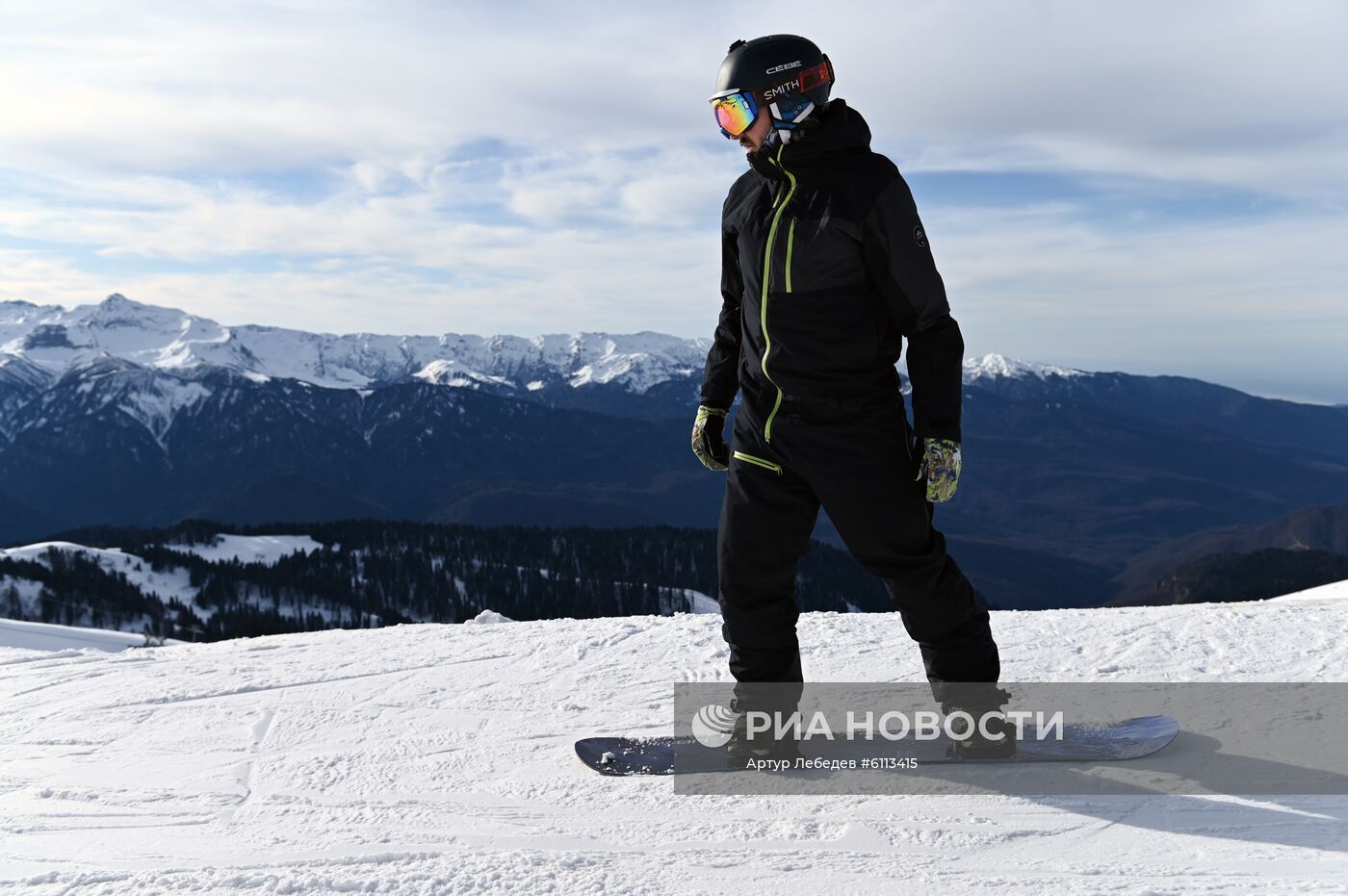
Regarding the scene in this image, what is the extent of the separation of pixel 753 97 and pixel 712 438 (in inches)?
52.3

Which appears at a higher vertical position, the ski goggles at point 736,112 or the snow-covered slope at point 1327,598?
the ski goggles at point 736,112

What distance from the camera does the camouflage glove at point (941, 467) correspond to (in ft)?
9.64

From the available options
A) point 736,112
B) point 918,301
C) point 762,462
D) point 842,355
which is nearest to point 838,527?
point 762,462

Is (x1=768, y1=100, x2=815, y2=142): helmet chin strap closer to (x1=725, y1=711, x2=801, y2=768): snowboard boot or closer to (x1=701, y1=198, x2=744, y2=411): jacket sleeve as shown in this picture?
(x1=701, y1=198, x2=744, y2=411): jacket sleeve

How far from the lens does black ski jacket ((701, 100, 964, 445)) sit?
2926 millimetres

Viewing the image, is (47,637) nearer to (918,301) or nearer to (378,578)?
(918,301)

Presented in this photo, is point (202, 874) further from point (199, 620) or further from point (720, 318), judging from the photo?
point (199, 620)

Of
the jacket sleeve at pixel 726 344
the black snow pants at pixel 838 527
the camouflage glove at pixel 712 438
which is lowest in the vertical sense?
the black snow pants at pixel 838 527

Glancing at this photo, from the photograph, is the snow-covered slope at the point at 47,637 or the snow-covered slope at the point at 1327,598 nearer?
the snow-covered slope at the point at 1327,598

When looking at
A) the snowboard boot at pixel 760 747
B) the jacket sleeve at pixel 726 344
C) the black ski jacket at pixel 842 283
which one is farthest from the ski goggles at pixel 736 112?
the snowboard boot at pixel 760 747

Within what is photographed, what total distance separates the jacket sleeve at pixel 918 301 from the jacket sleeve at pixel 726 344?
635mm

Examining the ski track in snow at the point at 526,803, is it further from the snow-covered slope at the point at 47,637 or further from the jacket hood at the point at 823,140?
the snow-covered slope at the point at 47,637

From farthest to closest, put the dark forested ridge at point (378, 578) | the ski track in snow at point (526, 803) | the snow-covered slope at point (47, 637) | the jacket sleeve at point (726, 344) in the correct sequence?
the dark forested ridge at point (378, 578) → the snow-covered slope at point (47, 637) → the jacket sleeve at point (726, 344) → the ski track in snow at point (526, 803)

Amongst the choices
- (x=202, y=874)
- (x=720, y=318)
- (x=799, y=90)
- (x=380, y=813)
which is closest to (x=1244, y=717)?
(x=720, y=318)
